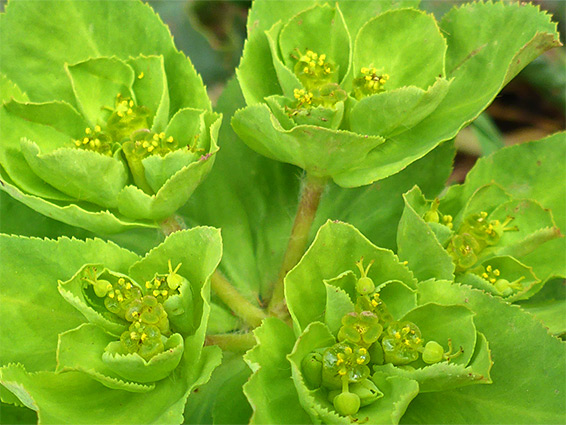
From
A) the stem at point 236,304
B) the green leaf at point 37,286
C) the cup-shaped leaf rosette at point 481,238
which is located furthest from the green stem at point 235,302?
the cup-shaped leaf rosette at point 481,238

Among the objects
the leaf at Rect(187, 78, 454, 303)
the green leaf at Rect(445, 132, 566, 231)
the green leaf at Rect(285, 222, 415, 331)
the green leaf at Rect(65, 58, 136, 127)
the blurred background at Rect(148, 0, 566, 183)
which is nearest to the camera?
the green leaf at Rect(285, 222, 415, 331)

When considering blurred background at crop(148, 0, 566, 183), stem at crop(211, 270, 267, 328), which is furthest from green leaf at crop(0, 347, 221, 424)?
blurred background at crop(148, 0, 566, 183)

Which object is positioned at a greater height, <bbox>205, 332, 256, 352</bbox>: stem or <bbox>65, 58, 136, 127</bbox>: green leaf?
<bbox>65, 58, 136, 127</bbox>: green leaf

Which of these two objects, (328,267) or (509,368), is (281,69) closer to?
(328,267)

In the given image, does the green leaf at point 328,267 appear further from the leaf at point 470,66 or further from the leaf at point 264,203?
the leaf at point 264,203

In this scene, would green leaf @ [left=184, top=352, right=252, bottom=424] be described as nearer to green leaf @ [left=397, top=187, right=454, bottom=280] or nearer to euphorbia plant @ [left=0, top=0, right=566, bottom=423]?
euphorbia plant @ [left=0, top=0, right=566, bottom=423]

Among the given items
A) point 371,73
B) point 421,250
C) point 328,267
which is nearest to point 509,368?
point 421,250
